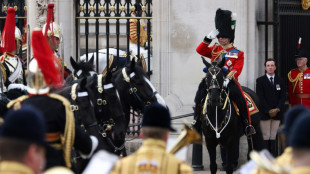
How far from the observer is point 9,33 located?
15.0 m

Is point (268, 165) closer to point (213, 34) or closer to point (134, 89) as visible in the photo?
point (134, 89)

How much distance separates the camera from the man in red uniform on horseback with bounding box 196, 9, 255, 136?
1545 centimetres

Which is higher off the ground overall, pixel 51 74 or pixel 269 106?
pixel 51 74

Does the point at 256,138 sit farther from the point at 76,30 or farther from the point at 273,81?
the point at 76,30

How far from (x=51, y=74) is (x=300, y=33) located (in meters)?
10.8

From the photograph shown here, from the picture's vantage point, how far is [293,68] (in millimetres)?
18938

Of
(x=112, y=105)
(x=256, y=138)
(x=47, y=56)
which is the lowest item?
(x=256, y=138)

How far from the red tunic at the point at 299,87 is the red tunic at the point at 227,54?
2.39 metres

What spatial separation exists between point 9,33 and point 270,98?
5.06 m

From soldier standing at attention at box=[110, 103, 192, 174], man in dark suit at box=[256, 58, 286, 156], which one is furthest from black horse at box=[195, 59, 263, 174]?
soldier standing at attention at box=[110, 103, 192, 174]

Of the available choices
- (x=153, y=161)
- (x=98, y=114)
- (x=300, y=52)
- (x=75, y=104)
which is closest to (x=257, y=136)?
(x=300, y=52)

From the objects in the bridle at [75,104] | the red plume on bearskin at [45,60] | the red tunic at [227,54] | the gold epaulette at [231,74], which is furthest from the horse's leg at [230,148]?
the red plume on bearskin at [45,60]

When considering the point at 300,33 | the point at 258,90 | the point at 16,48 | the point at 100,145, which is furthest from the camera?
the point at 300,33

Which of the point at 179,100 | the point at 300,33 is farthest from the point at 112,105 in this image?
the point at 300,33
